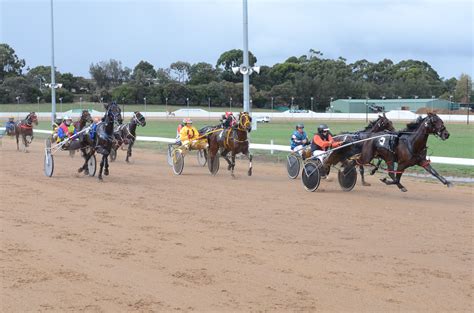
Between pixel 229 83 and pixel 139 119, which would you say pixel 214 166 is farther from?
pixel 229 83

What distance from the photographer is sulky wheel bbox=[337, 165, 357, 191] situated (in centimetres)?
1391

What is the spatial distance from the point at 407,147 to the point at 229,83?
281 feet

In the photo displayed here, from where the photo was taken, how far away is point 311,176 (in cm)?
1367

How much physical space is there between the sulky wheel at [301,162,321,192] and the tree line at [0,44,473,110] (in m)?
74.4

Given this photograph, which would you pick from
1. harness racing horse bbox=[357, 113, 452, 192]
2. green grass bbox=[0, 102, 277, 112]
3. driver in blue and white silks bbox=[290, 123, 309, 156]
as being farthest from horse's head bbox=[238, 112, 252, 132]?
green grass bbox=[0, 102, 277, 112]

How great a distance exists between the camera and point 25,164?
21.0 meters

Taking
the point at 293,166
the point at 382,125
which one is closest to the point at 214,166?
the point at 293,166

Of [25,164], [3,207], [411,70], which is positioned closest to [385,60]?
[411,70]

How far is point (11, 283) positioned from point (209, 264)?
2171 mm

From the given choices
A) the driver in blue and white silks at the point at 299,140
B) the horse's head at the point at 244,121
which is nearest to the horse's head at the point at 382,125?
the driver in blue and white silks at the point at 299,140

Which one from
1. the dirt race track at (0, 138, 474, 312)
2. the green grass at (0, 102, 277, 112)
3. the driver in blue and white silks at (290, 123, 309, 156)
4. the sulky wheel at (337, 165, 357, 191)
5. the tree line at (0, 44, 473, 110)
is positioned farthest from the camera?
the tree line at (0, 44, 473, 110)

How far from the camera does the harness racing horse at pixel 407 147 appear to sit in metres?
12.3

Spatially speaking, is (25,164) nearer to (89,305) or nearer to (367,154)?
(367,154)

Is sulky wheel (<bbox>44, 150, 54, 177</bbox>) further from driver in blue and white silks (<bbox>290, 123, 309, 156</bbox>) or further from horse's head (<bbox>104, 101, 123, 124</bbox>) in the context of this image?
driver in blue and white silks (<bbox>290, 123, 309, 156</bbox>)
